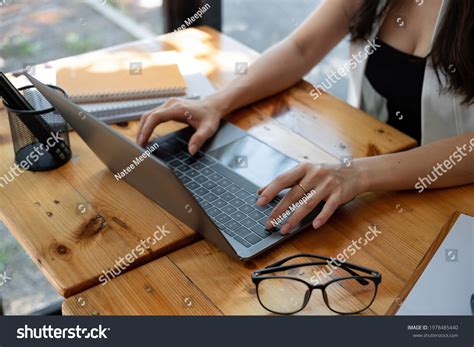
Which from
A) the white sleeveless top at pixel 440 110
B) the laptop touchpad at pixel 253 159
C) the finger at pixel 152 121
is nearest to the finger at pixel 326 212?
the laptop touchpad at pixel 253 159

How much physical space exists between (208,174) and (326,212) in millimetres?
244

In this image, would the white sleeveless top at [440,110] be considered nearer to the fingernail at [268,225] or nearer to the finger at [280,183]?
the finger at [280,183]

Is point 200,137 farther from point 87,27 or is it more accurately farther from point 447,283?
point 87,27

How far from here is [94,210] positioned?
3.80ft

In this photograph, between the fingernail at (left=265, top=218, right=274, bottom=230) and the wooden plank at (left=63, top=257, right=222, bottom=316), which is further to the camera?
the fingernail at (left=265, top=218, right=274, bottom=230)

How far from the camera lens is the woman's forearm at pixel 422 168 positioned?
119cm

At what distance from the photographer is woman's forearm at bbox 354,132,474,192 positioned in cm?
119

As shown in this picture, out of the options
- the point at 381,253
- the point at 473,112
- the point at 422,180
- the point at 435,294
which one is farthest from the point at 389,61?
the point at 435,294

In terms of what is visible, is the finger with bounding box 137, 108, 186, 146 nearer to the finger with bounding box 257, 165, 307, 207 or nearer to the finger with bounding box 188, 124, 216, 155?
the finger with bounding box 188, 124, 216, 155

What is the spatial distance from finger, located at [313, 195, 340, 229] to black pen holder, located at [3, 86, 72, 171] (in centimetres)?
51

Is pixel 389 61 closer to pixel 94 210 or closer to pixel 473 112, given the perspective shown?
pixel 473 112

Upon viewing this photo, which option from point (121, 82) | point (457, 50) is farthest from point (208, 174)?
point (457, 50)

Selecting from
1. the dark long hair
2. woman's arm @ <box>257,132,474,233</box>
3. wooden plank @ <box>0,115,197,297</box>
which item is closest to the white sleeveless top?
the dark long hair

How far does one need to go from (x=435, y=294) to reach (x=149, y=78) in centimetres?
85
